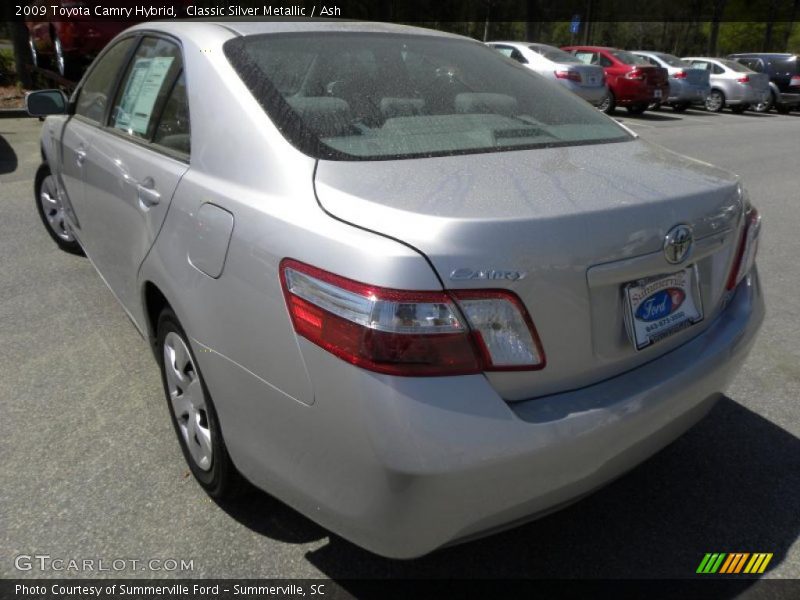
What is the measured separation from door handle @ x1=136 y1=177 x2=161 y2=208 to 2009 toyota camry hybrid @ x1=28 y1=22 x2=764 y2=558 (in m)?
0.02

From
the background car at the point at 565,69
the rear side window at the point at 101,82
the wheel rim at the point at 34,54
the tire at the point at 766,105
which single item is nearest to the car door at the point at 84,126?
the rear side window at the point at 101,82

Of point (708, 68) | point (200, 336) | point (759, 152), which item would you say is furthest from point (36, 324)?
point (708, 68)

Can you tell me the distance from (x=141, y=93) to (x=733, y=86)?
21.3 metres

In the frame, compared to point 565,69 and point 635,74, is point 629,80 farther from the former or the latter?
point 565,69

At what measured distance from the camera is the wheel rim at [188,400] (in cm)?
241

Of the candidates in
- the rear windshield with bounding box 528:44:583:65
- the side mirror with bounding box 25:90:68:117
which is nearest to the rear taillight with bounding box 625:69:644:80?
the rear windshield with bounding box 528:44:583:65

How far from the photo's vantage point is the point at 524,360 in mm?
1764

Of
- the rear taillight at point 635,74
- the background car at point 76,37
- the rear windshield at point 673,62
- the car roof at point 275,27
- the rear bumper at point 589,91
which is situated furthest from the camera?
the rear windshield at point 673,62

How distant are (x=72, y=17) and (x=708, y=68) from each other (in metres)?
17.9

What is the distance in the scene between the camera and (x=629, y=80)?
17.2 m

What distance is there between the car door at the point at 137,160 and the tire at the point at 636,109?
1676 centimetres

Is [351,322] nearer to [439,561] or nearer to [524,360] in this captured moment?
[524,360]

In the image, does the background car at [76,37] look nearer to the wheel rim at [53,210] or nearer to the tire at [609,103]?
the wheel rim at [53,210]

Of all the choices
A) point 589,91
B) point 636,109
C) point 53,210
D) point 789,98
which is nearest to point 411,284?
point 53,210
